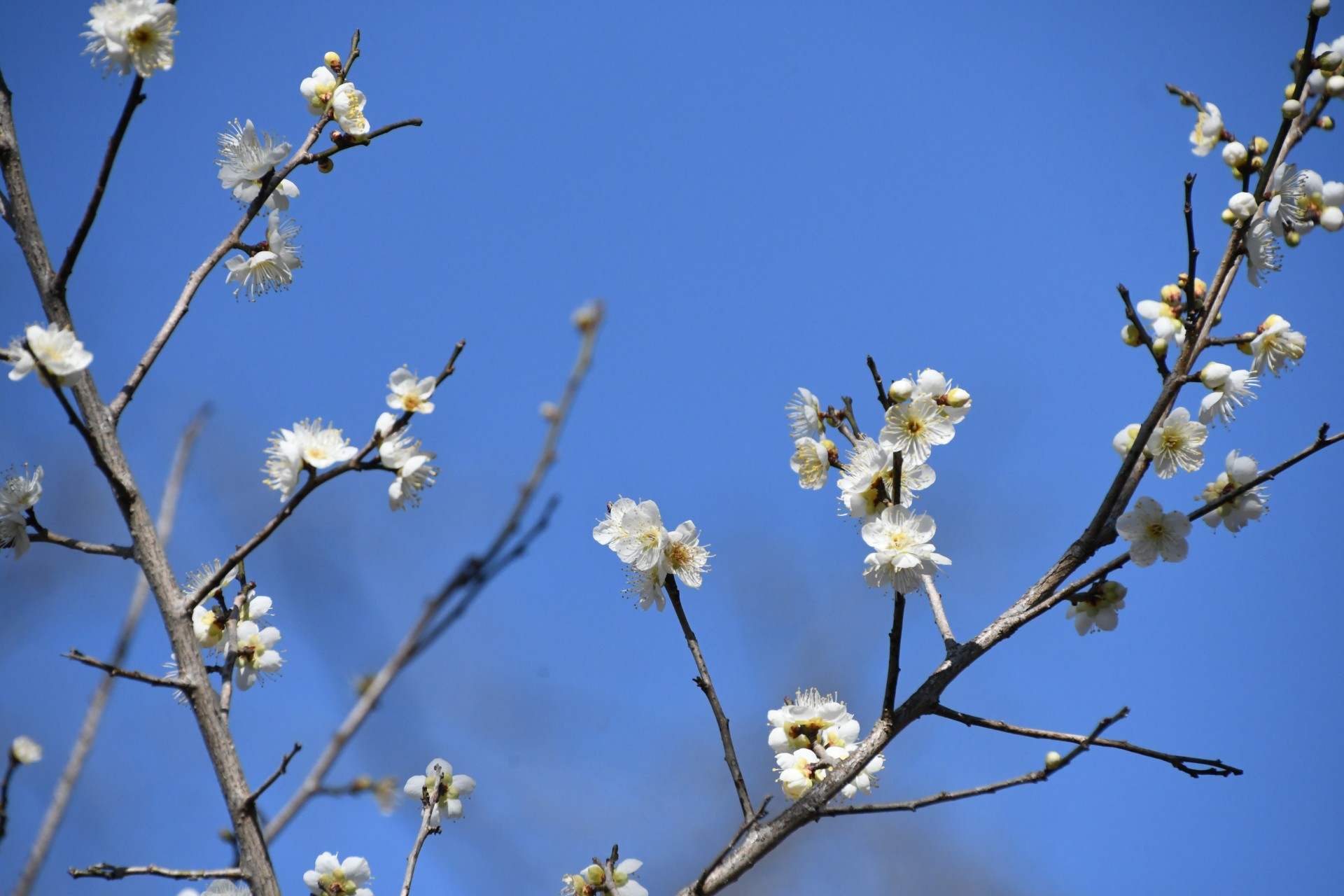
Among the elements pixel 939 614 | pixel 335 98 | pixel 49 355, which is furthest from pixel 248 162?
pixel 939 614

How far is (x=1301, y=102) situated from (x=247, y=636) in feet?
8.50

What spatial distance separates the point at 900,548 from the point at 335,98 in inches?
63.3

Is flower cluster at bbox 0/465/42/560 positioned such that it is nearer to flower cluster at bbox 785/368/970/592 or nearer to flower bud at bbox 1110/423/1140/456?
flower cluster at bbox 785/368/970/592

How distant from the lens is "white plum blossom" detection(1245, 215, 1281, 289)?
2.18 meters

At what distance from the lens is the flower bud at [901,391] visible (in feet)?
6.74

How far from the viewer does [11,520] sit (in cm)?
187

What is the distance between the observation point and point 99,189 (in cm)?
179

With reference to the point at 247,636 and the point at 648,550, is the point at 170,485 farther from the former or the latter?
the point at 648,550

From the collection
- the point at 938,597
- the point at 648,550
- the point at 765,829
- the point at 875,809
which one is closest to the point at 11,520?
the point at 648,550

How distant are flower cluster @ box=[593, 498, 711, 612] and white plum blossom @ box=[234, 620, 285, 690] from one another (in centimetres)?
74

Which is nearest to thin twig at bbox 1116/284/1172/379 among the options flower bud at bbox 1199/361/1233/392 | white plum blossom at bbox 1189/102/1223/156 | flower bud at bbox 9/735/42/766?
flower bud at bbox 1199/361/1233/392

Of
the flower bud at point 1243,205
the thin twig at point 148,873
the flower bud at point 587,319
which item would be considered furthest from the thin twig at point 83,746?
the flower bud at point 1243,205

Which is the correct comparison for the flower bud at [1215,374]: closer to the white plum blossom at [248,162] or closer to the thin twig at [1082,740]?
the thin twig at [1082,740]

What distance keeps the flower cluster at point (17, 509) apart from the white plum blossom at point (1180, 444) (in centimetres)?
228
